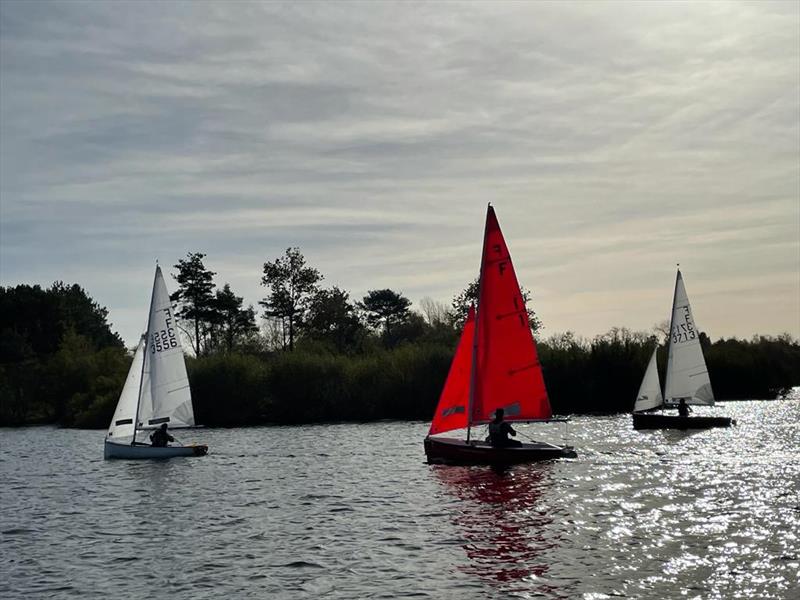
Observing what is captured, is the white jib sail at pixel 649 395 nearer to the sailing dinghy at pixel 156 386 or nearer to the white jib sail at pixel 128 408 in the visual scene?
the sailing dinghy at pixel 156 386

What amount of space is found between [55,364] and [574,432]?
57.0 meters

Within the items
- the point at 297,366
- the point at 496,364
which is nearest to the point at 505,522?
the point at 496,364

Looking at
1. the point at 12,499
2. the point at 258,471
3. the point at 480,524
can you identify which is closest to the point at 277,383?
the point at 258,471

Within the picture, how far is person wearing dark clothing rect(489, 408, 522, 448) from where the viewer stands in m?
34.9

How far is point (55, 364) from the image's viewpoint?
Result: 89.6 metres

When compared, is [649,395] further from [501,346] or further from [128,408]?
[128,408]

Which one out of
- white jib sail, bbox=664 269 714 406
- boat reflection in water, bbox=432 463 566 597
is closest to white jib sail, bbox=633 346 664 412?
white jib sail, bbox=664 269 714 406

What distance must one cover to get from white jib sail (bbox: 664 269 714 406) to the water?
6.90 metres

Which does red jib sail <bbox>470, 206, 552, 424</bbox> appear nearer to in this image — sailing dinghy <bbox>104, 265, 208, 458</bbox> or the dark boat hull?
the dark boat hull

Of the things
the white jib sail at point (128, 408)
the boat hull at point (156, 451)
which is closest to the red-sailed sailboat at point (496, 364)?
the boat hull at point (156, 451)

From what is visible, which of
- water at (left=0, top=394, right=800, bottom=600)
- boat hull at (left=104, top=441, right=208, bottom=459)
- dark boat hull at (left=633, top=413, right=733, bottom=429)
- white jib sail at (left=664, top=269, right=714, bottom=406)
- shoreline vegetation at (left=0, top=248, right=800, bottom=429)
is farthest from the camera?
shoreline vegetation at (left=0, top=248, right=800, bottom=429)

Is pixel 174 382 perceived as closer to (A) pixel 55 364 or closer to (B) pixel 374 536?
(B) pixel 374 536

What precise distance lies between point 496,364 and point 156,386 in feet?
58.7

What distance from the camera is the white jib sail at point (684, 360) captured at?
5241 centimetres
